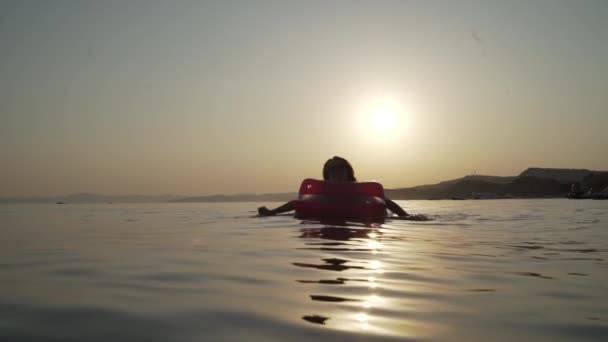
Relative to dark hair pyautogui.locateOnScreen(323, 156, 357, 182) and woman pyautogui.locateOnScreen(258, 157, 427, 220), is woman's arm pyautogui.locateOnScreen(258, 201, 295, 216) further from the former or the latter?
dark hair pyautogui.locateOnScreen(323, 156, 357, 182)

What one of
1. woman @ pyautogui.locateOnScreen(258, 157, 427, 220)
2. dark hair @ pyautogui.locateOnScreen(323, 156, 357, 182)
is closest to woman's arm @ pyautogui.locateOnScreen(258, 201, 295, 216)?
woman @ pyautogui.locateOnScreen(258, 157, 427, 220)

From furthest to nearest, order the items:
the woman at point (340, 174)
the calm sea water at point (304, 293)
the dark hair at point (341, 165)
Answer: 1. the dark hair at point (341, 165)
2. the woman at point (340, 174)
3. the calm sea water at point (304, 293)

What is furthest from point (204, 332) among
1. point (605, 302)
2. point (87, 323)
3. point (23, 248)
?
point (23, 248)

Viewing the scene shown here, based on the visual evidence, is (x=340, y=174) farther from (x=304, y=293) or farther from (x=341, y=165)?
(x=304, y=293)

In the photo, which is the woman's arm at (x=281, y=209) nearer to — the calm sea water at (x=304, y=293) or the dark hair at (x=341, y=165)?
the dark hair at (x=341, y=165)

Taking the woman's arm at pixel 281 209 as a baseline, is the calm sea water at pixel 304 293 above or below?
below

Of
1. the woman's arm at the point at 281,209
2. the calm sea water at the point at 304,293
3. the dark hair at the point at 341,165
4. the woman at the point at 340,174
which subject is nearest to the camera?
the calm sea water at the point at 304,293

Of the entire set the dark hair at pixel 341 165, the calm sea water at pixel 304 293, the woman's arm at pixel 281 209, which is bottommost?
the calm sea water at pixel 304 293

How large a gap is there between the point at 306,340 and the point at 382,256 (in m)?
3.54

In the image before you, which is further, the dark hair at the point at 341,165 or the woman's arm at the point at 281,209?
the dark hair at the point at 341,165

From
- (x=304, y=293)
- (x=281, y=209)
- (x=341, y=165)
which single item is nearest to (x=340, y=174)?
(x=341, y=165)

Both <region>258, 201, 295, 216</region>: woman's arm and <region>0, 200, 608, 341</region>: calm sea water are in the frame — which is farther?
<region>258, 201, 295, 216</region>: woman's arm

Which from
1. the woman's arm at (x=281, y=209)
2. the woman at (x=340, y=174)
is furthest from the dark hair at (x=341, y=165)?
the woman's arm at (x=281, y=209)

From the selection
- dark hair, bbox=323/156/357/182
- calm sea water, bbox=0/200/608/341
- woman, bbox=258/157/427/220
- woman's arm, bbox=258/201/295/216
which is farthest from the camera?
dark hair, bbox=323/156/357/182
